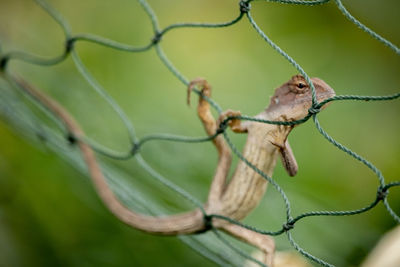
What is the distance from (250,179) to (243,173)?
25 millimetres

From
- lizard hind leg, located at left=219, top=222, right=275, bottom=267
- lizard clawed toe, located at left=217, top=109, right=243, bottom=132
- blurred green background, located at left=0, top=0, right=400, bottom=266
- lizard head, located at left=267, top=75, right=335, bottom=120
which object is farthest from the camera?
blurred green background, located at left=0, top=0, right=400, bottom=266

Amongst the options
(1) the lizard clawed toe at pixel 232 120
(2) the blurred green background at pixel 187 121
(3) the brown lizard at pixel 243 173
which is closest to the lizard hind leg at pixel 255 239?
(3) the brown lizard at pixel 243 173

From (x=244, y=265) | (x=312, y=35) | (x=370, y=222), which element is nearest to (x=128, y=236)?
(x=244, y=265)

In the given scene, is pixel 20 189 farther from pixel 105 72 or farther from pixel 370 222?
pixel 370 222

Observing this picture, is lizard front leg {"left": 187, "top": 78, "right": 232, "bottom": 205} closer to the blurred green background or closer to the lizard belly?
the lizard belly

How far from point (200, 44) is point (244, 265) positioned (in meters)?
1.62

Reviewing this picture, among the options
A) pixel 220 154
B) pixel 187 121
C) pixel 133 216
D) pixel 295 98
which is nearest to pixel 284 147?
pixel 295 98

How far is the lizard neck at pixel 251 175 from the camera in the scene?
1.26m

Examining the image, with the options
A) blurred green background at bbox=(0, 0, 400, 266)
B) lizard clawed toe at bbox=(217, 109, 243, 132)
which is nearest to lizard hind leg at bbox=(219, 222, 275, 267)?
lizard clawed toe at bbox=(217, 109, 243, 132)

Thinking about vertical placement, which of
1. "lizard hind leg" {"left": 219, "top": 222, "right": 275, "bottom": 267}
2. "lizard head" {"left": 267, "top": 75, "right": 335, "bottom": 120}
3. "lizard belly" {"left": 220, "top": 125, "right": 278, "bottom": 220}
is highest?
"lizard head" {"left": 267, "top": 75, "right": 335, "bottom": 120}

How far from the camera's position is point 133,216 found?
1464mm

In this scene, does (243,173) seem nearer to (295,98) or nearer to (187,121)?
(295,98)

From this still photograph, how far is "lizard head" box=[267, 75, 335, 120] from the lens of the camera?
1091 mm

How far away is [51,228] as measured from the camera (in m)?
2.45
